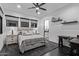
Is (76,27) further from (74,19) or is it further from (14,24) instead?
(14,24)

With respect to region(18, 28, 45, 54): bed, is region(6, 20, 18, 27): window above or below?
above

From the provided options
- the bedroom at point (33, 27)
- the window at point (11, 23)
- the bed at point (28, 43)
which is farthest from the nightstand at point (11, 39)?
the bed at point (28, 43)

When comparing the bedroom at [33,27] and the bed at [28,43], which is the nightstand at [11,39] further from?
the bed at [28,43]

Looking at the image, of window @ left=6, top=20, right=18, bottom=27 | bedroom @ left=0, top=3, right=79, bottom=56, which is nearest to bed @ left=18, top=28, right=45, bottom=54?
bedroom @ left=0, top=3, right=79, bottom=56

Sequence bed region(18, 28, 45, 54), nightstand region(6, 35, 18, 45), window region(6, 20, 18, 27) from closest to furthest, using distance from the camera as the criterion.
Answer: bed region(18, 28, 45, 54), nightstand region(6, 35, 18, 45), window region(6, 20, 18, 27)

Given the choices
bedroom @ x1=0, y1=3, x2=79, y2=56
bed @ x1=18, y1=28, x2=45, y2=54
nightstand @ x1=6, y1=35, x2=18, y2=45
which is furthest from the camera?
nightstand @ x1=6, y1=35, x2=18, y2=45

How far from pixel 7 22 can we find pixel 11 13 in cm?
82

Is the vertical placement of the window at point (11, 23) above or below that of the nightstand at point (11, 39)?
above

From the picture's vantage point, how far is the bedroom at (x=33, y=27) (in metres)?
2.65

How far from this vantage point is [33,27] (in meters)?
5.37

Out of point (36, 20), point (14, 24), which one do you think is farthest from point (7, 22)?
point (36, 20)

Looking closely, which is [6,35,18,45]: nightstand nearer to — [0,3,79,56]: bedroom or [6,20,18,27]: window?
[0,3,79,56]: bedroom

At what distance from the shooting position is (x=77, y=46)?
1607mm

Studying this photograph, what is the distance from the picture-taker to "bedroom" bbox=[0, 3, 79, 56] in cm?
265
